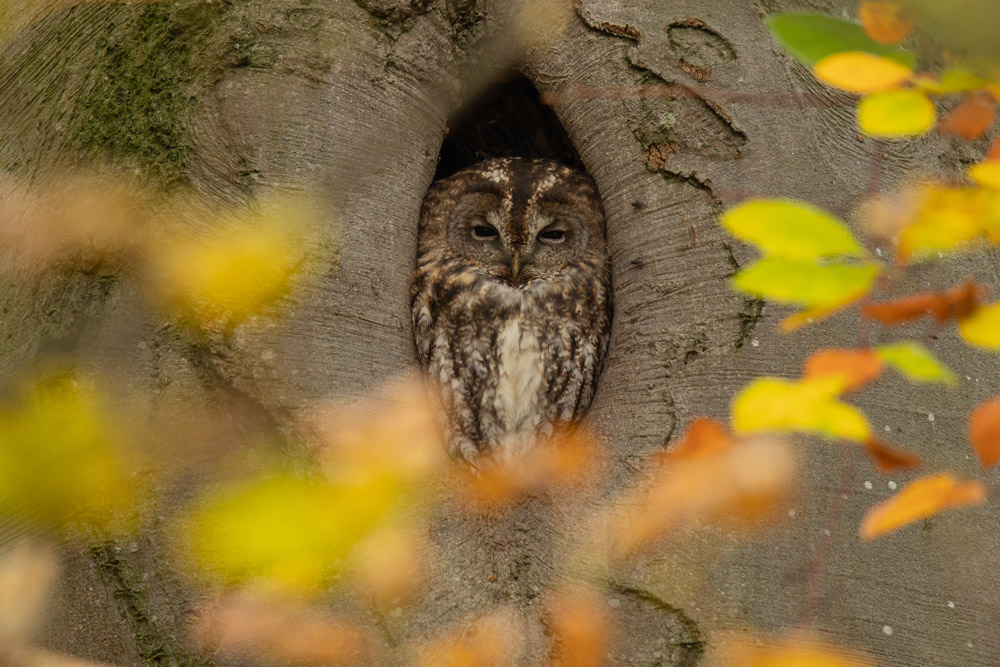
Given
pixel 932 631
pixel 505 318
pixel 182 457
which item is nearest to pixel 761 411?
pixel 932 631

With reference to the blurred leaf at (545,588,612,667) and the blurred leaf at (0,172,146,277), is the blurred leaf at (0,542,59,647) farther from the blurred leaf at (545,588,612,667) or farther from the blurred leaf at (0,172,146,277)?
the blurred leaf at (545,588,612,667)

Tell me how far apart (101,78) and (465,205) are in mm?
1113

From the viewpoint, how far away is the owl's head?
268 centimetres

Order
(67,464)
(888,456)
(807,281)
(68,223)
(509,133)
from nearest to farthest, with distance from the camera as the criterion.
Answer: (807,281), (888,456), (67,464), (68,223), (509,133)

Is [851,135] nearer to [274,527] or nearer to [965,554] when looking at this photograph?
[965,554]

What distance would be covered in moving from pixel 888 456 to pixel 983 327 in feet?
1.39

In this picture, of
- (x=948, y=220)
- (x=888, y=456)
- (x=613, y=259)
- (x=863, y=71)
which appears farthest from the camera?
(x=613, y=259)

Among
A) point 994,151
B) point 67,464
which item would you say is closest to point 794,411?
point 994,151

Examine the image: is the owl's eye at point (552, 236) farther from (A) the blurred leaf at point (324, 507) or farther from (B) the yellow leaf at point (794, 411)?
(B) the yellow leaf at point (794, 411)

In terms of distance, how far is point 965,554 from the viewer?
1.72m

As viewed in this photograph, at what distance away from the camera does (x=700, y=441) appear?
71.3 inches

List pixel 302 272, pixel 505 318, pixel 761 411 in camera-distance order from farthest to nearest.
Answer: pixel 505 318 → pixel 302 272 → pixel 761 411

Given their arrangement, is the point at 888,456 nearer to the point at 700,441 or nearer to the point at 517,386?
the point at 700,441

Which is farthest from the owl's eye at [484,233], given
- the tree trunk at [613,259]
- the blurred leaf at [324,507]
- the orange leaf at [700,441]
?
the orange leaf at [700,441]
